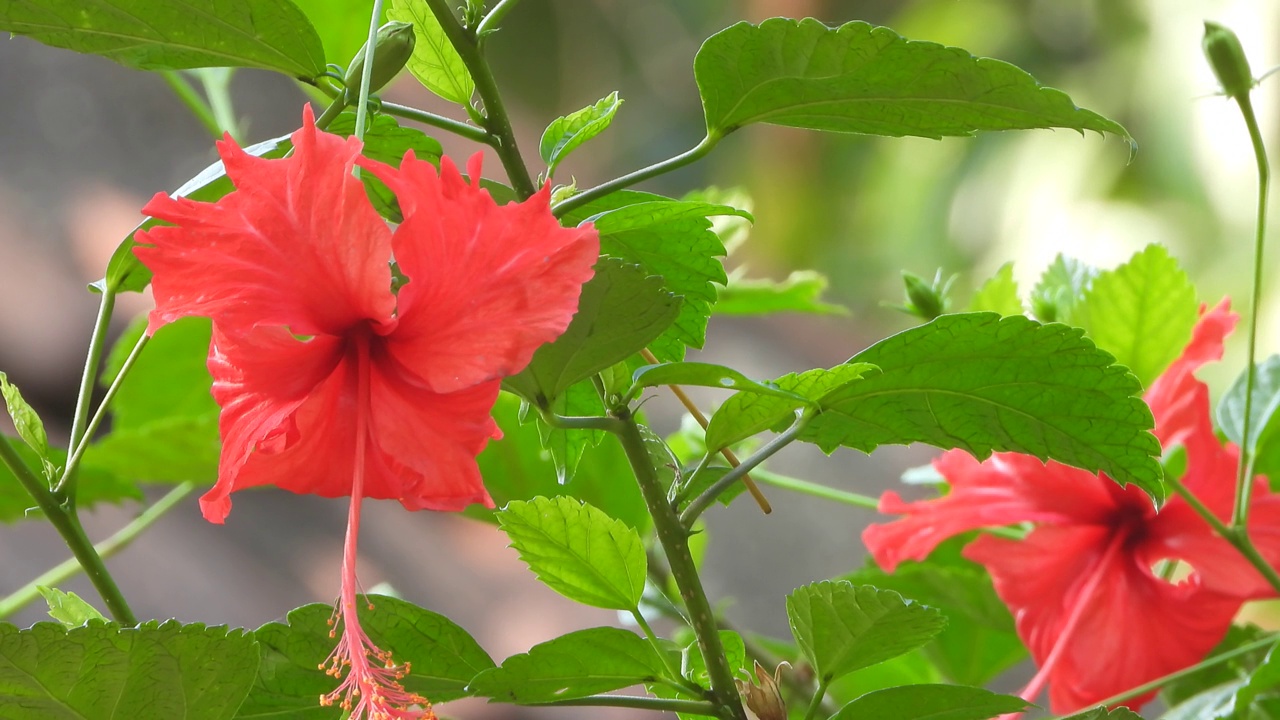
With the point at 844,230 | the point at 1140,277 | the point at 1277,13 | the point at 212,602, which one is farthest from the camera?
the point at 844,230

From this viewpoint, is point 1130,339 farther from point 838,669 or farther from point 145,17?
point 145,17

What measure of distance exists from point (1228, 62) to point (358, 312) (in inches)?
14.6

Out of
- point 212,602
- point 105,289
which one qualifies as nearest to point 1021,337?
point 105,289

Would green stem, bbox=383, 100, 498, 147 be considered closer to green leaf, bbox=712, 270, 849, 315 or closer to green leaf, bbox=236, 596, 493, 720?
green leaf, bbox=236, 596, 493, 720

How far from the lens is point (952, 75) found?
315 mm

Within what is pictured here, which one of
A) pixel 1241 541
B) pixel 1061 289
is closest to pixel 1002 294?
pixel 1061 289

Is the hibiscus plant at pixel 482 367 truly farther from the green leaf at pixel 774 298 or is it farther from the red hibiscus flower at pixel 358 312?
the green leaf at pixel 774 298

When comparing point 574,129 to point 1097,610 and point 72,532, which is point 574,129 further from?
point 1097,610

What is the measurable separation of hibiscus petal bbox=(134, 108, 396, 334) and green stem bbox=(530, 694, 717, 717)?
130 millimetres

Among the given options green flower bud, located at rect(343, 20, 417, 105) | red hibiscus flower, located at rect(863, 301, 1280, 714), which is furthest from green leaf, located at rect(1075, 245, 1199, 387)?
green flower bud, located at rect(343, 20, 417, 105)

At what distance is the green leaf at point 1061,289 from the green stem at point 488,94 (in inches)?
11.7

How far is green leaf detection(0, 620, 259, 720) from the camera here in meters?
0.30

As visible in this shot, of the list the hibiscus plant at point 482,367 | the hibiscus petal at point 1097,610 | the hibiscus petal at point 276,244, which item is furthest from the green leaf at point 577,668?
the hibiscus petal at point 1097,610

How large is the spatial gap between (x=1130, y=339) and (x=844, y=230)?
3424mm
